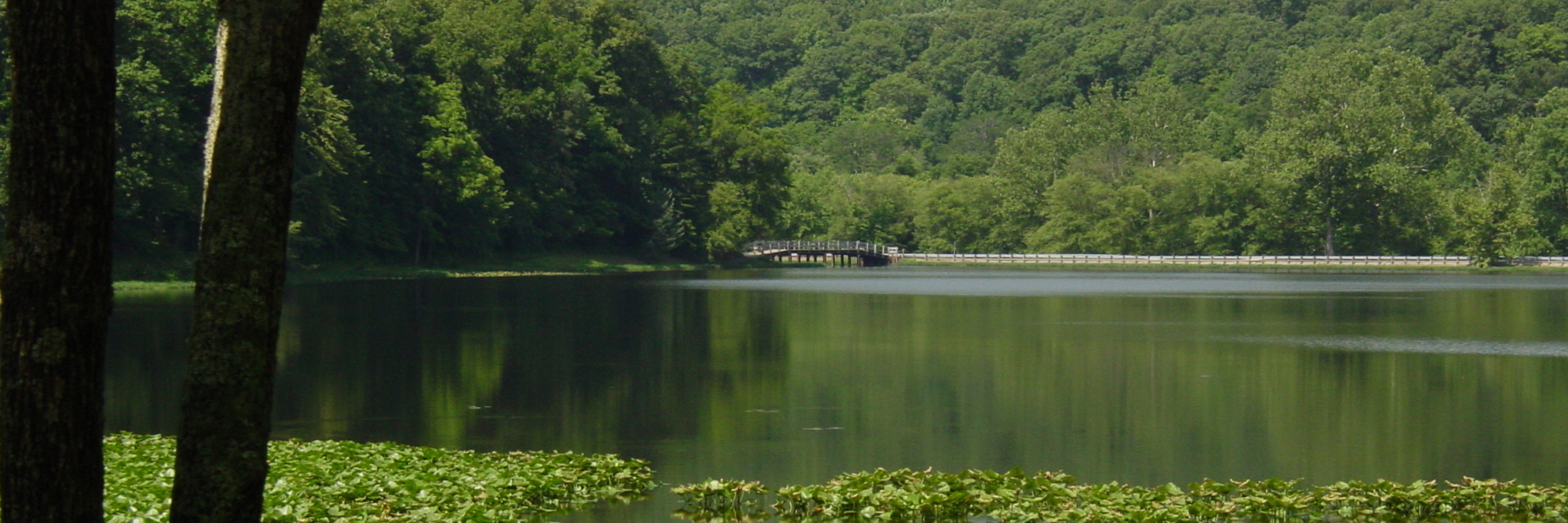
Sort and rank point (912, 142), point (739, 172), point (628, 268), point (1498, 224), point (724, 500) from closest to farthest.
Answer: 1. point (724, 500)
2. point (628, 268)
3. point (1498, 224)
4. point (739, 172)
5. point (912, 142)

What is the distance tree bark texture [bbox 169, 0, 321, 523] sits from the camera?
5941 mm

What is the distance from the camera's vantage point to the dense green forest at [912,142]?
179 ft

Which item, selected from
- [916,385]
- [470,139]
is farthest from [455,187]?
[916,385]

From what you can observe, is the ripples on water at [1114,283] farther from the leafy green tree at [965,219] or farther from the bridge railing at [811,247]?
the leafy green tree at [965,219]

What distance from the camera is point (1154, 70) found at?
5581 inches

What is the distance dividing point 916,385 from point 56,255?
1588cm

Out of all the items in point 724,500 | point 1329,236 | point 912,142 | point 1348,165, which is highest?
point 912,142

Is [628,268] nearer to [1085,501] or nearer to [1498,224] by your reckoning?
[1498,224]

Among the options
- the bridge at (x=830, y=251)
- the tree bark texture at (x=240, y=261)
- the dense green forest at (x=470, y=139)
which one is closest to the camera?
the tree bark texture at (x=240, y=261)

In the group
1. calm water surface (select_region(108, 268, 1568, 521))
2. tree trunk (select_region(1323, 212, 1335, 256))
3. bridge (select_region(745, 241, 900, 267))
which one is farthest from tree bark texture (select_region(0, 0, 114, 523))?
tree trunk (select_region(1323, 212, 1335, 256))

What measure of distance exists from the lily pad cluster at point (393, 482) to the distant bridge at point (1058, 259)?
78.4 meters

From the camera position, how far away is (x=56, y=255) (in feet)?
18.3

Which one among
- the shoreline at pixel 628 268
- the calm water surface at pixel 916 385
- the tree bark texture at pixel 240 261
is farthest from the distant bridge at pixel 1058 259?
the tree bark texture at pixel 240 261

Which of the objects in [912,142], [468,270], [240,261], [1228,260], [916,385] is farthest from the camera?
[912,142]
